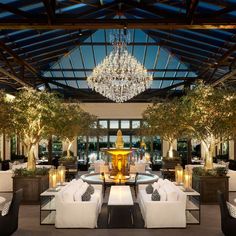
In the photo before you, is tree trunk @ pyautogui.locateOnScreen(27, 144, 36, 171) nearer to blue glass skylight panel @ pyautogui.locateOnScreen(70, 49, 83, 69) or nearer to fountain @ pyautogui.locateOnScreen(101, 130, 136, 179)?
fountain @ pyautogui.locateOnScreen(101, 130, 136, 179)

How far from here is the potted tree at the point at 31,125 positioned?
1125 centimetres

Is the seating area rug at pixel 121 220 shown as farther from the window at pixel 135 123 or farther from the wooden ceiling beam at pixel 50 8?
the window at pixel 135 123

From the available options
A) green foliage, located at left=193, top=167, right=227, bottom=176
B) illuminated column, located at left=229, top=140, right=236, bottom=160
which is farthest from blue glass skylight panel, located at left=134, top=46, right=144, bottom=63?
green foliage, located at left=193, top=167, right=227, bottom=176

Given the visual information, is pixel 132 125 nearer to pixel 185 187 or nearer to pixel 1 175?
pixel 1 175

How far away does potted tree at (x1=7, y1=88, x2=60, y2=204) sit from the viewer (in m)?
11.2

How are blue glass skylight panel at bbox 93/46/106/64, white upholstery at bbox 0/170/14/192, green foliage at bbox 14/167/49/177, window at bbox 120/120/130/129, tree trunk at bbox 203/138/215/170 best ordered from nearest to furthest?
1. green foliage at bbox 14/167/49/177
2. tree trunk at bbox 203/138/215/170
3. white upholstery at bbox 0/170/14/192
4. blue glass skylight panel at bbox 93/46/106/64
5. window at bbox 120/120/130/129

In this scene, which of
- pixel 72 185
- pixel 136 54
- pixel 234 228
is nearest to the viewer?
pixel 234 228

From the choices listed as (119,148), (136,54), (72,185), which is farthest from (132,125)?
(72,185)

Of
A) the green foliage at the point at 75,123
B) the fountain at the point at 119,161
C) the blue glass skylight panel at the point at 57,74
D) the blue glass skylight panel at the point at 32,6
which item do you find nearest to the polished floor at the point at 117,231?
the fountain at the point at 119,161

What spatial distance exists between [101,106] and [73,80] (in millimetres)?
3161

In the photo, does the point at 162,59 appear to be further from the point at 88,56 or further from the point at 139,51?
the point at 88,56

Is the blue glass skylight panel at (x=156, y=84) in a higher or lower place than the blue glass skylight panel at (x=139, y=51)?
lower

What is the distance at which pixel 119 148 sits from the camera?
44.5ft

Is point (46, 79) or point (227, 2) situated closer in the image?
point (227, 2)
